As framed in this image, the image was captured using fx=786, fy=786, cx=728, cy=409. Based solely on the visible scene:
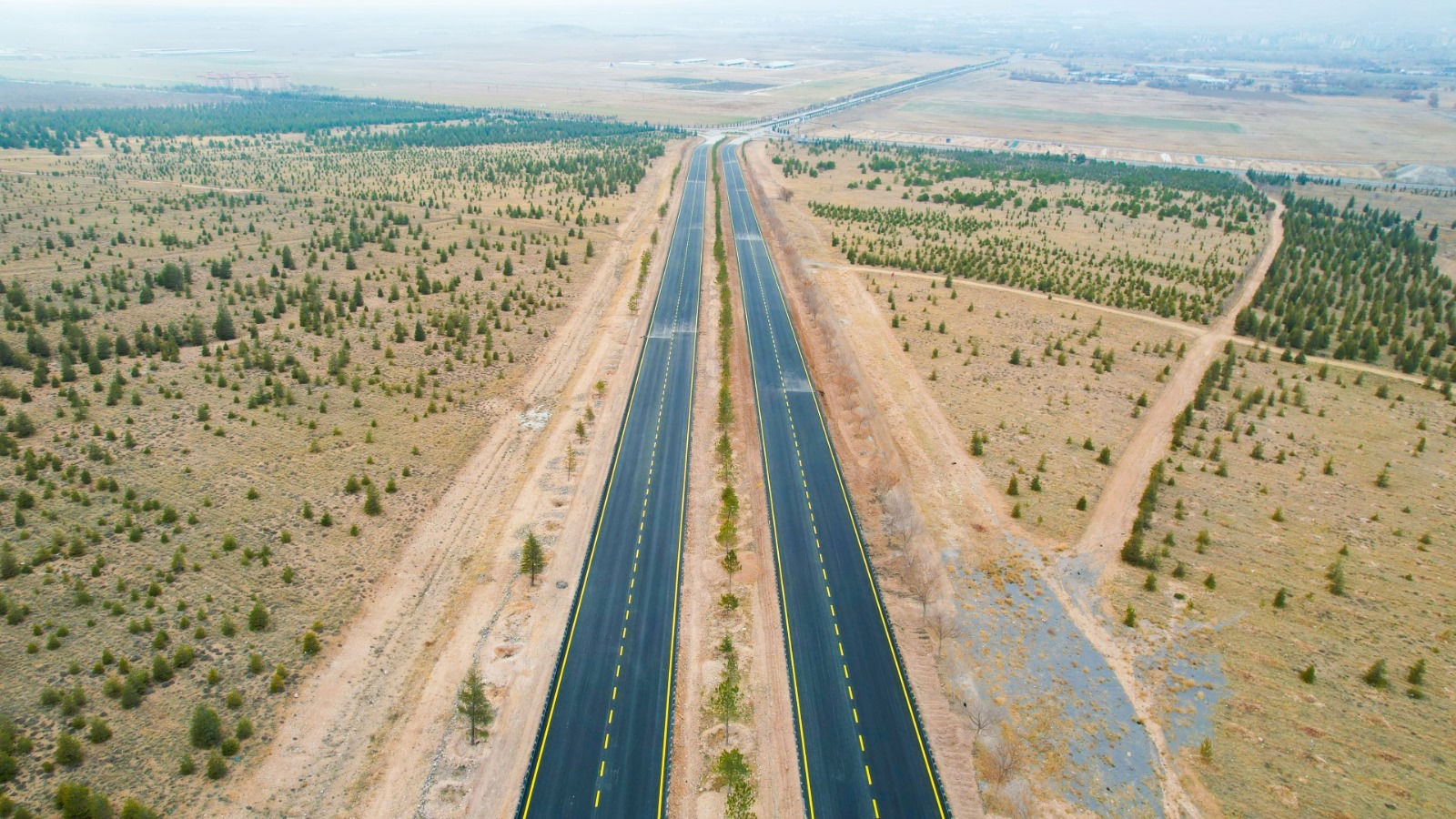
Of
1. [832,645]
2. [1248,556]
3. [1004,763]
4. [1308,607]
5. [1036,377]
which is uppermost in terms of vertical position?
[1036,377]

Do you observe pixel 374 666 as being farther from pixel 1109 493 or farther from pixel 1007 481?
pixel 1109 493

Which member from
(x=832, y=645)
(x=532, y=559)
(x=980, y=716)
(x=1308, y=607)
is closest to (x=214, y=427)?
(x=532, y=559)

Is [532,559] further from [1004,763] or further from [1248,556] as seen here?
[1248,556]

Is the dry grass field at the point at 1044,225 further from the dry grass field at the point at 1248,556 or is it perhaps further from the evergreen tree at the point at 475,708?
the evergreen tree at the point at 475,708

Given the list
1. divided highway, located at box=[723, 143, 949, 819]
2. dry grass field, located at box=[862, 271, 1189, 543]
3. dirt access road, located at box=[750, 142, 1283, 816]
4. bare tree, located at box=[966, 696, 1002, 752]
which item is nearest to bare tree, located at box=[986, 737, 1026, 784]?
bare tree, located at box=[966, 696, 1002, 752]

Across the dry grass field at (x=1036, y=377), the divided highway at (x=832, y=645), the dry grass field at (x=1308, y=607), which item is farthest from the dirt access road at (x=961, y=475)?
the divided highway at (x=832, y=645)

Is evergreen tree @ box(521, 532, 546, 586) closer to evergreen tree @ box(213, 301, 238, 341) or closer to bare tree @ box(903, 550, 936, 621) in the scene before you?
bare tree @ box(903, 550, 936, 621)

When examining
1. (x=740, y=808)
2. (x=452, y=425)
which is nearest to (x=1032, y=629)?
(x=740, y=808)
